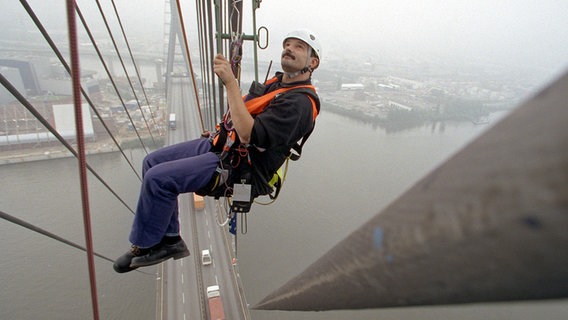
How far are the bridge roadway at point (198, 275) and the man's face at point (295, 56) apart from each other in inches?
185

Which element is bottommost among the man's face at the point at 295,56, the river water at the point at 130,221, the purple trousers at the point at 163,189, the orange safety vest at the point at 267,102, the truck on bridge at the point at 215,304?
the truck on bridge at the point at 215,304

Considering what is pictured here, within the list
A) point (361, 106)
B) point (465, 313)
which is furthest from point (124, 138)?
point (361, 106)

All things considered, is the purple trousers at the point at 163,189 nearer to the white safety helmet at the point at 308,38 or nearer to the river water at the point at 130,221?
the white safety helmet at the point at 308,38

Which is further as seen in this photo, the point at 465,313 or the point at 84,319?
the point at 465,313

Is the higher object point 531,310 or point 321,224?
point 321,224

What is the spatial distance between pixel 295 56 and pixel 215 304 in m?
5.14

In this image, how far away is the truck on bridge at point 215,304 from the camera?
17.3 ft

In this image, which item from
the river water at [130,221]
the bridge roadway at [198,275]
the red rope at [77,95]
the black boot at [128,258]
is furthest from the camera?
the bridge roadway at [198,275]

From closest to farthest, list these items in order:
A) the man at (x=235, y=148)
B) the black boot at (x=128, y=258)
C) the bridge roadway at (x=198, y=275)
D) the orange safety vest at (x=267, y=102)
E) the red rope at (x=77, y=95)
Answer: the red rope at (x=77, y=95) < the man at (x=235, y=148) < the orange safety vest at (x=267, y=102) < the black boot at (x=128, y=258) < the bridge roadway at (x=198, y=275)

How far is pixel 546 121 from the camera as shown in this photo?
13 cm

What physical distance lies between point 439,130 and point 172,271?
1277 centimetres

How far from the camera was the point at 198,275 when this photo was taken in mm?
6223

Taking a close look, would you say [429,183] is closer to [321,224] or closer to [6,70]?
[6,70]

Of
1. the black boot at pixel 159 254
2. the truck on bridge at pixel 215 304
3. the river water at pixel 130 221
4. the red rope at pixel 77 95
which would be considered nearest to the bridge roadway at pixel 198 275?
the truck on bridge at pixel 215 304
